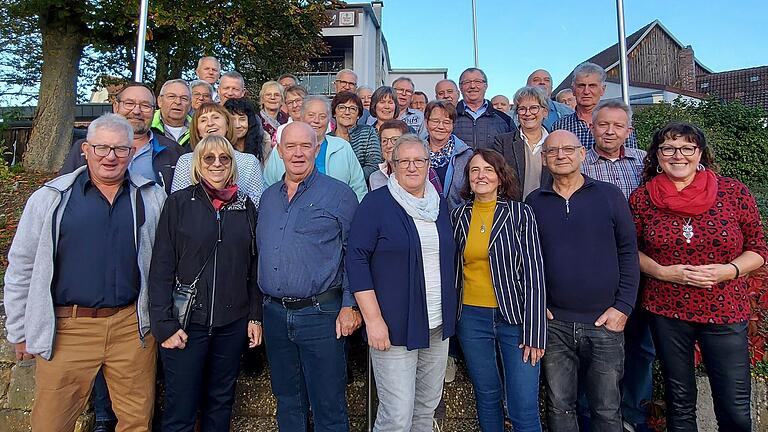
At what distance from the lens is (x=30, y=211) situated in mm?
2533

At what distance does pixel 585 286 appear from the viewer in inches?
107

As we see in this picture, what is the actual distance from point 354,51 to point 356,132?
20677 millimetres

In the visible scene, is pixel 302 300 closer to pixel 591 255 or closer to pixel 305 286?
pixel 305 286

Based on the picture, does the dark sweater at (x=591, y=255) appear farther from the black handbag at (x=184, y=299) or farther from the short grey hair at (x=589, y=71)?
the black handbag at (x=184, y=299)

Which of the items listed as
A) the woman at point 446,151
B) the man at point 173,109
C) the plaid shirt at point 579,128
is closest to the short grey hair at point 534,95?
the plaid shirt at point 579,128

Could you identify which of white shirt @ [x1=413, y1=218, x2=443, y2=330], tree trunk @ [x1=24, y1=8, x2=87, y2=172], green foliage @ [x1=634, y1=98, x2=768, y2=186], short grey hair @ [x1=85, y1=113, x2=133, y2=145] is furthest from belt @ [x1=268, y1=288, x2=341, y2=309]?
green foliage @ [x1=634, y1=98, x2=768, y2=186]

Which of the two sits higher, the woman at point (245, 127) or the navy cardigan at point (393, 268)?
the woman at point (245, 127)

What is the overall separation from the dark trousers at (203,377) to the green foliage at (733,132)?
10607mm

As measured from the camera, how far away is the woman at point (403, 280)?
8.65 ft

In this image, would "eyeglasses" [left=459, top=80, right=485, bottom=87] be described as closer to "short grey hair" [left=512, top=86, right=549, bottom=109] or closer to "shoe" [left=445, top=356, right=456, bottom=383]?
"short grey hair" [left=512, top=86, right=549, bottom=109]

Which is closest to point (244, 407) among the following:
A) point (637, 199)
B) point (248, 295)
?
point (248, 295)

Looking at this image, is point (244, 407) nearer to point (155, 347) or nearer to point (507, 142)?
point (155, 347)

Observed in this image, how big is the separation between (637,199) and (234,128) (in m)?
2.81

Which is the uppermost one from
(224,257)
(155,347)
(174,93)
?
(174,93)
